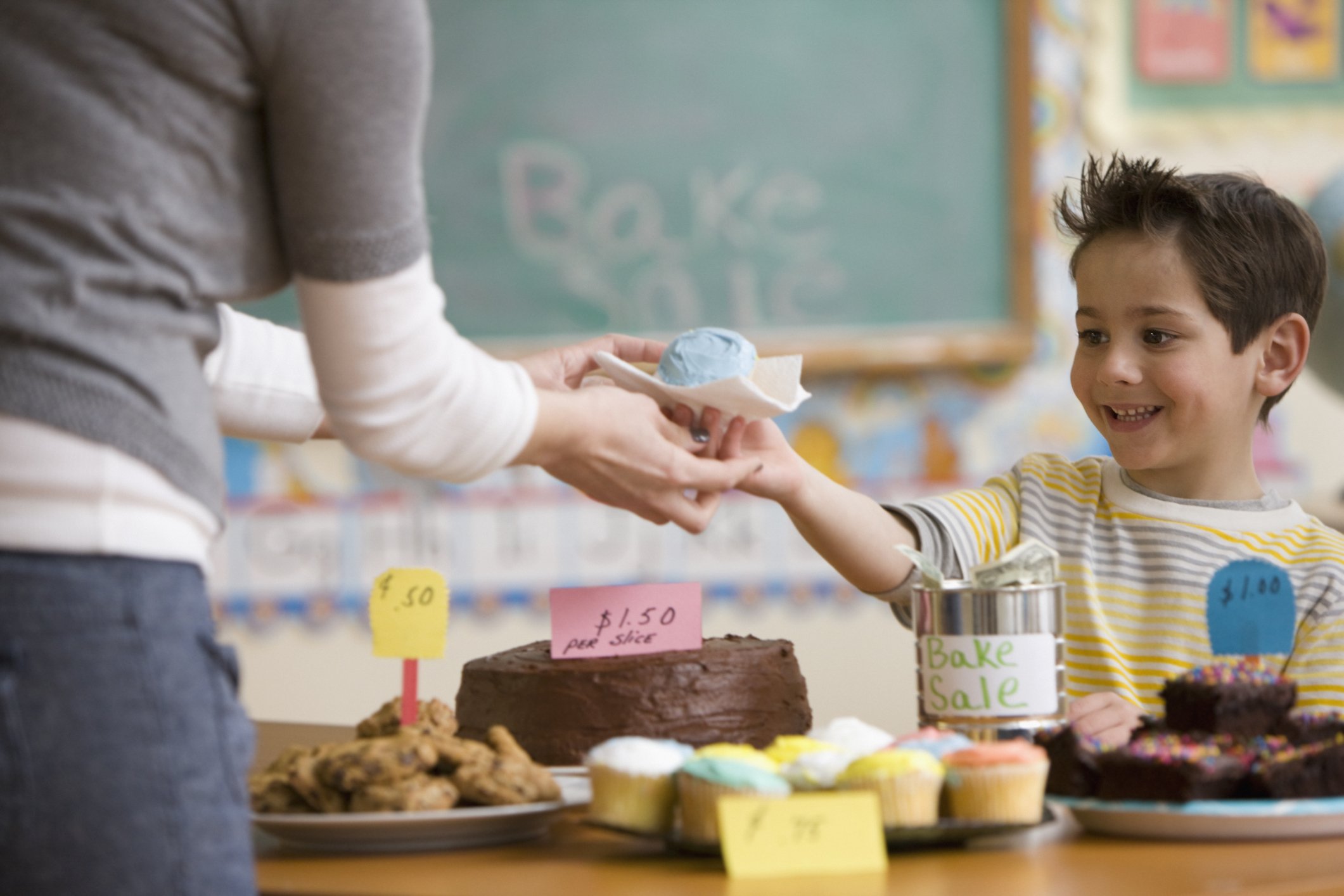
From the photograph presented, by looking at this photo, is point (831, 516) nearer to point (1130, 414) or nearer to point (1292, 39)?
point (1130, 414)

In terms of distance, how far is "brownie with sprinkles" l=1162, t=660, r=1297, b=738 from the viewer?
959mm

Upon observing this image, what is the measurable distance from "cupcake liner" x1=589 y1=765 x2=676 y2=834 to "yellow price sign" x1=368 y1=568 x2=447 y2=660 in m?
0.23

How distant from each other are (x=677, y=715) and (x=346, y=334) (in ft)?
1.45

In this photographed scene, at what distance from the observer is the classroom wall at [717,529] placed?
2.46 m

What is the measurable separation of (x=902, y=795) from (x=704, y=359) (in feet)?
1.39

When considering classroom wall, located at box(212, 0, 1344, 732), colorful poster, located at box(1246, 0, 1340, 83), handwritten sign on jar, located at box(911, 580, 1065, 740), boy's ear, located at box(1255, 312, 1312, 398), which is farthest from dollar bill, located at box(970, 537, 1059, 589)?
colorful poster, located at box(1246, 0, 1340, 83)

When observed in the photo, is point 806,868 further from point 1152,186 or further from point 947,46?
point 947,46

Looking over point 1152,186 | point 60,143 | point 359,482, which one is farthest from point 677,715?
point 359,482

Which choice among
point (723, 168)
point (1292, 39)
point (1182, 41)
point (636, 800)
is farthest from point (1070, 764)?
point (1292, 39)

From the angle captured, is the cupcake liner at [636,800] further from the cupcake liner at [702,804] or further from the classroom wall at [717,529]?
the classroom wall at [717,529]

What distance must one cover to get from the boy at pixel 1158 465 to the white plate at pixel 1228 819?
55cm

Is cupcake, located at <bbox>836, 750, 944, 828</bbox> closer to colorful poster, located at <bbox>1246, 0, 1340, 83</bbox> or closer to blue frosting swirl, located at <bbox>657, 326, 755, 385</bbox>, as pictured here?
blue frosting swirl, located at <bbox>657, 326, 755, 385</bbox>

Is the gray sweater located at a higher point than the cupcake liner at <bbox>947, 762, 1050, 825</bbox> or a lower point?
higher

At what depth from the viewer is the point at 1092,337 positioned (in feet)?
5.01
